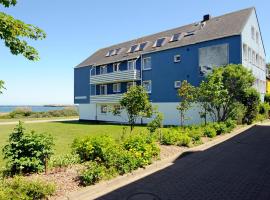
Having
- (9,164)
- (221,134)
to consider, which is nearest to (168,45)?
(221,134)

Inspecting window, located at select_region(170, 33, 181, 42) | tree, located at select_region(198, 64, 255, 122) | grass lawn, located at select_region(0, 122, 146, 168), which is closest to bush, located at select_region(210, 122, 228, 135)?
tree, located at select_region(198, 64, 255, 122)

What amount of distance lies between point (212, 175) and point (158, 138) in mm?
5448

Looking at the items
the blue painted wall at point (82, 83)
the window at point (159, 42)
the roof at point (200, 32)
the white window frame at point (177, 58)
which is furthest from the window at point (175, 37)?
the blue painted wall at point (82, 83)

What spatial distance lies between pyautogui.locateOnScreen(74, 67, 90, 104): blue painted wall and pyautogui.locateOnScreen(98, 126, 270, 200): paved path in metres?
31.5

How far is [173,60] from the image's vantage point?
2973 centimetres

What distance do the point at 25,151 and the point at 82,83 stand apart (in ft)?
116

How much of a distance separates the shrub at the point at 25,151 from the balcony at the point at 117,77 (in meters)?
25.3

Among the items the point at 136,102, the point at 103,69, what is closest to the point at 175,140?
the point at 136,102

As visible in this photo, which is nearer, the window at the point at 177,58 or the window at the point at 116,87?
the window at the point at 177,58

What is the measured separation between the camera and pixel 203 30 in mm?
29312

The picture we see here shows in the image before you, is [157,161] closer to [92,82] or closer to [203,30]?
[203,30]

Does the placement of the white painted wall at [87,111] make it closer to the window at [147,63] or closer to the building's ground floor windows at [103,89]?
the building's ground floor windows at [103,89]

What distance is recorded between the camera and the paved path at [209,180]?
6.67 metres

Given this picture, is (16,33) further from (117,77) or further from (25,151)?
(117,77)
